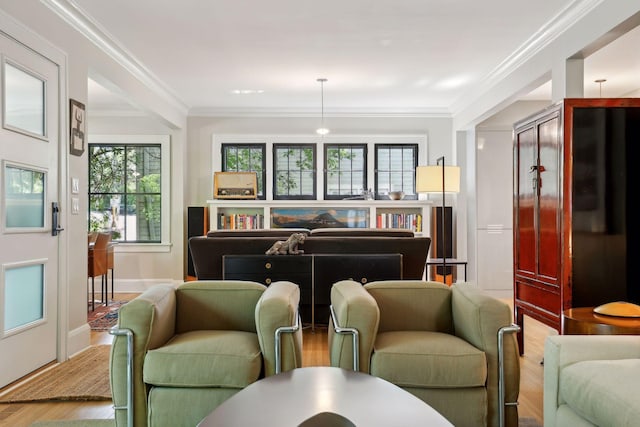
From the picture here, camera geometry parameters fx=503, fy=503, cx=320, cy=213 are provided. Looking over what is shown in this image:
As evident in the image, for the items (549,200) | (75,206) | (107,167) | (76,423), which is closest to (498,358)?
(549,200)

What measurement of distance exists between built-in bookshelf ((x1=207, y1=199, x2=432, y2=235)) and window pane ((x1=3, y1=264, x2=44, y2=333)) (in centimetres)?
398

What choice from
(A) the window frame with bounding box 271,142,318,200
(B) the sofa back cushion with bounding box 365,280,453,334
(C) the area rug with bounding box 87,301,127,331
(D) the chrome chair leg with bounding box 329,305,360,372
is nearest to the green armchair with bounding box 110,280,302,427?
(D) the chrome chair leg with bounding box 329,305,360,372

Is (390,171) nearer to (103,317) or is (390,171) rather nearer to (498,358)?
(103,317)

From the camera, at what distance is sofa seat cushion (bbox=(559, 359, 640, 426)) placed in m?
1.51

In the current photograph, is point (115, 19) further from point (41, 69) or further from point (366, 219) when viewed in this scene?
point (366, 219)

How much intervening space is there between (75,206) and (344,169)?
440 centimetres

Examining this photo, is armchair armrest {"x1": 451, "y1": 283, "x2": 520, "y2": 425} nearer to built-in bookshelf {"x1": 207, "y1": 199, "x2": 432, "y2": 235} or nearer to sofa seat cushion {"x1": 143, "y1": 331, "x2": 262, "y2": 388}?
sofa seat cushion {"x1": 143, "y1": 331, "x2": 262, "y2": 388}

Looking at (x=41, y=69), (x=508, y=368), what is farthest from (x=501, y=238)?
(x=41, y=69)

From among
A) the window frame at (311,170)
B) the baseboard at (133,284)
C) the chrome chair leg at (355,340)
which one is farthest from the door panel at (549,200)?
the baseboard at (133,284)

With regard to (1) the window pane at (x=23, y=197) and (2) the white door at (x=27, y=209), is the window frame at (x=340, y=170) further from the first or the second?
(1) the window pane at (x=23, y=197)

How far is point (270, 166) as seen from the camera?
24.8 feet

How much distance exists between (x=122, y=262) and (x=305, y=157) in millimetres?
3080

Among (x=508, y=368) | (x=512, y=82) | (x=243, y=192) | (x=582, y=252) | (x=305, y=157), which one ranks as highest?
(x=512, y=82)

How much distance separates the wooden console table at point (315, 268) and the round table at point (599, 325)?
1.87 meters
